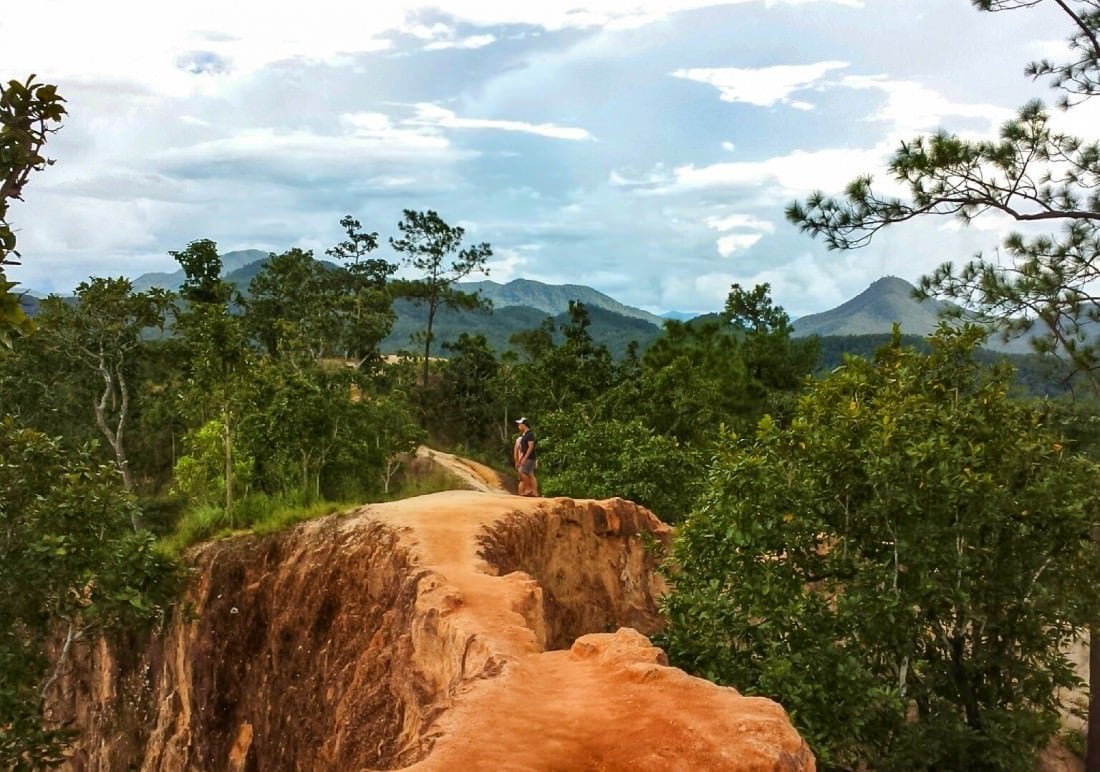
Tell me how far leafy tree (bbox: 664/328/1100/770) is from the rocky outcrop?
60.1 inches

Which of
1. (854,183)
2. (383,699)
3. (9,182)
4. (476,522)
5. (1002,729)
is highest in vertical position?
(854,183)

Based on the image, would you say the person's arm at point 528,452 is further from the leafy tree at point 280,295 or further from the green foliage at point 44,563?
the leafy tree at point 280,295

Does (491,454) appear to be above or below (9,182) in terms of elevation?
below

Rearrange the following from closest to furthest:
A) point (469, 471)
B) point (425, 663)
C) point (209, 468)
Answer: point (425, 663)
point (209, 468)
point (469, 471)

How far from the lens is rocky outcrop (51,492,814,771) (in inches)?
276

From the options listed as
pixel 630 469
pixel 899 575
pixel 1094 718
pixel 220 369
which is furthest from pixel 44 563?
pixel 1094 718

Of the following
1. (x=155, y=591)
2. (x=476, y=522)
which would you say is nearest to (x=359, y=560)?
(x=476, y=522)

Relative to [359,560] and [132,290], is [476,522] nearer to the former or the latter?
[359,560]

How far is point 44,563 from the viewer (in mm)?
11680

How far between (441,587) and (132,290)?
2216 cm

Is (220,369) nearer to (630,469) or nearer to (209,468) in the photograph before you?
(209,468)

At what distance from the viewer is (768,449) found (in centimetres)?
1046

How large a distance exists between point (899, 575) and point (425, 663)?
6080 millimetres

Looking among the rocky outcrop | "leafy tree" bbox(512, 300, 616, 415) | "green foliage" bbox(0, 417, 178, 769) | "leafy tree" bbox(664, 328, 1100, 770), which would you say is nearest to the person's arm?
the rocky outcrop
